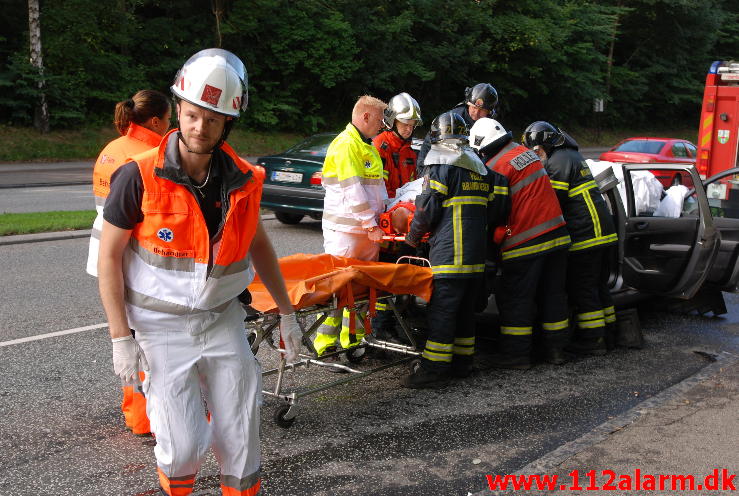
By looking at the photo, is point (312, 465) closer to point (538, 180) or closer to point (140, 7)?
point (538, 180)

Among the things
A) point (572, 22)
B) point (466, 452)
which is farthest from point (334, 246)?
point (572, 22)

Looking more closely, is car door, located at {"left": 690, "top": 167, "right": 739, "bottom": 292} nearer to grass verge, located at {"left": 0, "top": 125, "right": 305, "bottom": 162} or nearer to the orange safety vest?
the orange safety vest

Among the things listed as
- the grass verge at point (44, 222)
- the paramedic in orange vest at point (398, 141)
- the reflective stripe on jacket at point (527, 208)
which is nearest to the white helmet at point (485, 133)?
the reflective stripe on jacket at point (527, 208)

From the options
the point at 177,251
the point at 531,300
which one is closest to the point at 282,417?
the point at 177,251

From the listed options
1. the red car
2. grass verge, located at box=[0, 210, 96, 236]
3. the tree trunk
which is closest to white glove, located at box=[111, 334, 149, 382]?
grass verge, located at box=[0, 210, 96, 236]

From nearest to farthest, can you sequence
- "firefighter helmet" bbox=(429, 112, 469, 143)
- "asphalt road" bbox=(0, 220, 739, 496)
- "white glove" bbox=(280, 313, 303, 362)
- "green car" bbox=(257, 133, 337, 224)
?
"white glove" bbox=(280, 313, 303, 362) → "asphalt road" bbox=(0, 220, 739, 496) → "firefighter helmet" bbox=(429, 112, 469, 143) → "green car" bbox=(257, 133, 337, 224)

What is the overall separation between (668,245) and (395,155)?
2.54m

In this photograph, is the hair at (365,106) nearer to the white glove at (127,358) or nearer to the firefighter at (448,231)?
the firefighter at (448,231)

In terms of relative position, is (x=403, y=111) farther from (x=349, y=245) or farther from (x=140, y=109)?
(x=140, y=109)

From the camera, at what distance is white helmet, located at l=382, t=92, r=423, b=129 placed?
6633mm

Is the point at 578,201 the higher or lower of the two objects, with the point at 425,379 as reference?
higher

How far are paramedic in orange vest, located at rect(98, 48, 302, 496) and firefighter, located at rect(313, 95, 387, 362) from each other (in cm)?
276

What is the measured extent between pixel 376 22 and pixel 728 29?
92.1ft

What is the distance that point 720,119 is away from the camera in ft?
42.4
